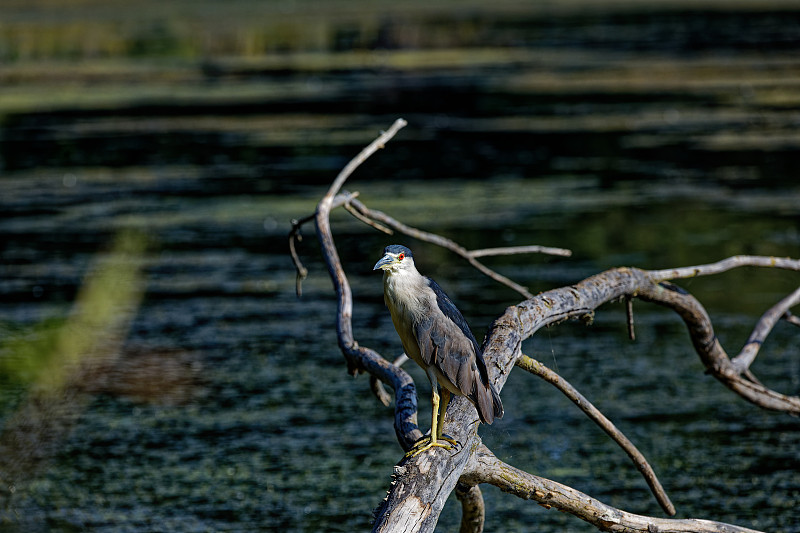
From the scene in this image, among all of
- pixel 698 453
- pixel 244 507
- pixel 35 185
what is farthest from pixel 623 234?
pixel 35 185

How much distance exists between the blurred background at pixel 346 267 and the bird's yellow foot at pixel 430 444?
1508 millimetres

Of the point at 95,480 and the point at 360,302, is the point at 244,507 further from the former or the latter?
the point at 360,302

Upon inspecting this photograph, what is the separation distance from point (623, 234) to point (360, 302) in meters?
2.41

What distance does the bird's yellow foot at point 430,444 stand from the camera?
2.71m

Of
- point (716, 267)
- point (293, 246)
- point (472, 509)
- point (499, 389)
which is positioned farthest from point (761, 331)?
point (293, 246)

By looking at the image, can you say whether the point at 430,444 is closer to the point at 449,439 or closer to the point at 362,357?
the point at 449,439

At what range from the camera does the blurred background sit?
17.1 ft

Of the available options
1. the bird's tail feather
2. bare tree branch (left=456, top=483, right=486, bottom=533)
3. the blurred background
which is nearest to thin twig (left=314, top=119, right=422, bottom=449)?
the bird's tail feather

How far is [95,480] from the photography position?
5328 millimetres

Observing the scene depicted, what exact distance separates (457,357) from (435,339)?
73 millimetres

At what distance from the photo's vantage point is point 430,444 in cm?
274

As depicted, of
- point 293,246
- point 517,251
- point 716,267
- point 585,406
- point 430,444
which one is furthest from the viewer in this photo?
point 293,246

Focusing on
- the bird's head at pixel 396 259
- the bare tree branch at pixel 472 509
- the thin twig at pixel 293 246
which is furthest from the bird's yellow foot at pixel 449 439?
the thin twig at pixel 293 246

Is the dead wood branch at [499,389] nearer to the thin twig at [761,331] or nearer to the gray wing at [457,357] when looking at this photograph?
the thin twig at [761,331]
